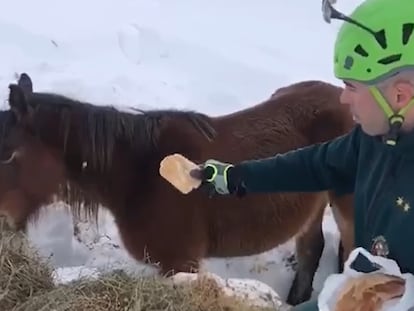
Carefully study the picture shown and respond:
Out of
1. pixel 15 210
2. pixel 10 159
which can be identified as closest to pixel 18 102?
pixel 10 159

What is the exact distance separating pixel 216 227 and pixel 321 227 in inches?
45.5

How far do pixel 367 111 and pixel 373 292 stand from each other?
540 mm

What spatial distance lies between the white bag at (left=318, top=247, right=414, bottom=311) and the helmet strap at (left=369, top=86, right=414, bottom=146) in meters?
0.35

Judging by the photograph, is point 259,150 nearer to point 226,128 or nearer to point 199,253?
point 226,128

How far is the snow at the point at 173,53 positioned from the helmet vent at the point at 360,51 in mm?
3154

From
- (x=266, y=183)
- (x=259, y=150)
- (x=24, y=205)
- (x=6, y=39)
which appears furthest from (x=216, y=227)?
(x=6, y=39)

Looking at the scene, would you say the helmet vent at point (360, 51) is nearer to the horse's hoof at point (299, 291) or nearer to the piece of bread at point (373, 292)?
the piece of bread at point (373, 292)

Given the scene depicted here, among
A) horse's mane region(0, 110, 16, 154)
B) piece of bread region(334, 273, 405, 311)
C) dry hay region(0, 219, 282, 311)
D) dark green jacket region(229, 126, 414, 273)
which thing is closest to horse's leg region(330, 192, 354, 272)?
dry hay region(0, 219, 282, 311)

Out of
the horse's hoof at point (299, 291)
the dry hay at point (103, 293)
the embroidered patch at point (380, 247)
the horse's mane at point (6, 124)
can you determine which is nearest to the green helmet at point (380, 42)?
the embroidered patch at point (380, 247)

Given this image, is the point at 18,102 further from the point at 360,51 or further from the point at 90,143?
the point at 360,51

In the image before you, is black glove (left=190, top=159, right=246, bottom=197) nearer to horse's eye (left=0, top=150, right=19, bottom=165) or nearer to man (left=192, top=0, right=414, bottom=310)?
man (left=192, top=0, right=414, bottom=310)

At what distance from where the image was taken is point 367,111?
8.48 ft

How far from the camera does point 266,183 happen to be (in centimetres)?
304

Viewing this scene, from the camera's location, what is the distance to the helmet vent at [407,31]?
251cm
